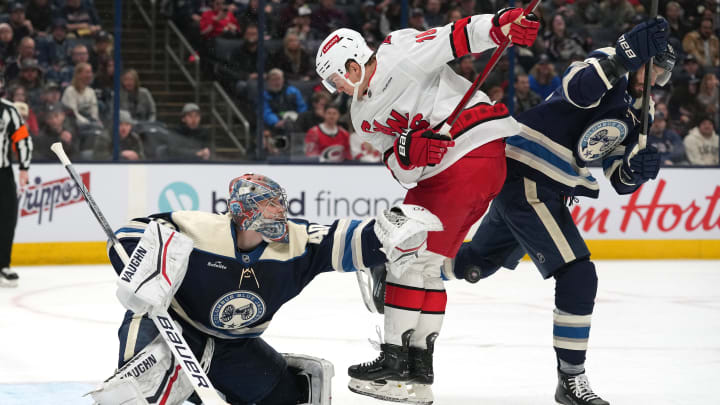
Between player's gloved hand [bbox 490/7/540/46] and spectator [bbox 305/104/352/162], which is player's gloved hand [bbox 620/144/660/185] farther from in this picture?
spectator [bbox 305/104/352/162]

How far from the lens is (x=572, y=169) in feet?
10.5

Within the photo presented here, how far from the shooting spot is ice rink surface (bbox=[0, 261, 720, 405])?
10.7ft

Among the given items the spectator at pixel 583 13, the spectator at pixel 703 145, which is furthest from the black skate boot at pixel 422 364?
the spectator at pixel 583 13

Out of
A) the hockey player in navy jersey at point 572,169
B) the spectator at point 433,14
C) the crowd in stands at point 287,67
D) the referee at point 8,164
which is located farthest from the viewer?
the spectator at point 433,14

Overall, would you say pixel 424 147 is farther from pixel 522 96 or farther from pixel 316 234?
pixel 522 96

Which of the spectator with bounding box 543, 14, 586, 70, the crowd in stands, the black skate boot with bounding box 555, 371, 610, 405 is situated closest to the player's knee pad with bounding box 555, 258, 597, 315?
the black skate boot with bounding box 555, 371, 610, 405

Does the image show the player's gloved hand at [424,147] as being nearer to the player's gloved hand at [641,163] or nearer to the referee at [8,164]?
the player's gloved hand at [641,163]

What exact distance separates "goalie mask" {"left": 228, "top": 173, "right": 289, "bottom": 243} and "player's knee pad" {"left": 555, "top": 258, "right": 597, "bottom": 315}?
970 millimetres

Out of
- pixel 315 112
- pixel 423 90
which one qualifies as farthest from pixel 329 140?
pixel 423 90

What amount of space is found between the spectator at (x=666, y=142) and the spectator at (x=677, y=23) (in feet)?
2.47

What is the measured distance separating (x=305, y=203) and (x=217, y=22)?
57.1 inches

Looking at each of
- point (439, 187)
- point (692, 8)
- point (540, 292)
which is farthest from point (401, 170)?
point (692, 8)

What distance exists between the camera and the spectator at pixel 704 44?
8000 millimetres

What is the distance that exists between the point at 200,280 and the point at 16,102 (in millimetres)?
4517
